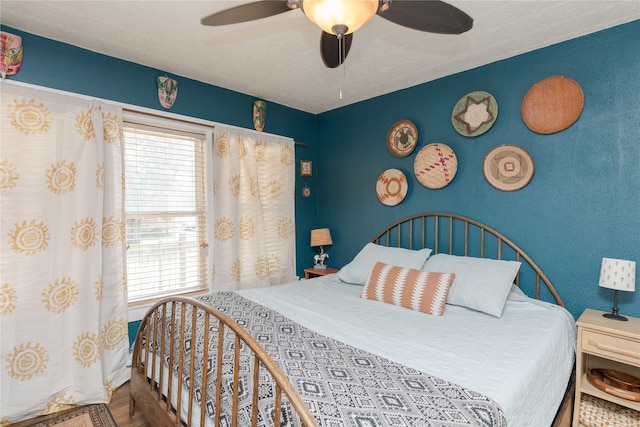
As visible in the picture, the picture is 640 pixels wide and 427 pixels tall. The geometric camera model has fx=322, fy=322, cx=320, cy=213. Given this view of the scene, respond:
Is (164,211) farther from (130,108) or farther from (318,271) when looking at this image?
(318,271)

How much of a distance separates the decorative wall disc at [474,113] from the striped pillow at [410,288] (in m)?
1.25

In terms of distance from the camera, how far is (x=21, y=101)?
6.70 feet

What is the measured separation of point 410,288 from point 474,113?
5.09 ft

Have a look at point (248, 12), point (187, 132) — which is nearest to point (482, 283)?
point (248, 12)

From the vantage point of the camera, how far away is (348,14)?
3.84ft

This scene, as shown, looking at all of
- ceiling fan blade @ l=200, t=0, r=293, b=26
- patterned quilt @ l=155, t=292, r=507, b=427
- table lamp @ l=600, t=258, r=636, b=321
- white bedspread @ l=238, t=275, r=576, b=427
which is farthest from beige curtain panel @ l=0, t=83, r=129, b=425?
table lamp @ l=600, t=258, r=636, b=321

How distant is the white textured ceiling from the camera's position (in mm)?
1882

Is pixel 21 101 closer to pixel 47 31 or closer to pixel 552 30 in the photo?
pixel 47 31

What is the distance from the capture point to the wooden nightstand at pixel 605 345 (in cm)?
171

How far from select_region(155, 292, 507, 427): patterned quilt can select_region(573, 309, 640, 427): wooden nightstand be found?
1128 millimetres

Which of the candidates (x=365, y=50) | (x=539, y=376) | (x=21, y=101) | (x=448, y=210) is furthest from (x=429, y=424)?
(x=21, y=101)

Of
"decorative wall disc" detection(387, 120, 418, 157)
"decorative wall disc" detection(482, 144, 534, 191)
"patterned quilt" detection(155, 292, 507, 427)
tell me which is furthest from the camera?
"decorative wall disc" detection(387, 120, 418, 157)

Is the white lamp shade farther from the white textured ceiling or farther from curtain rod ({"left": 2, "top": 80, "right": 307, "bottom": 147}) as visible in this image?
curtain rod ({"left": 2, "top": 80, "right": 307, "bottom": 147})

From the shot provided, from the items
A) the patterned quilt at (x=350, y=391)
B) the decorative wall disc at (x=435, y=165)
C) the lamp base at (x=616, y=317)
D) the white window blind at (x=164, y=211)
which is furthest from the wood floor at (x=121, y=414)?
the lamp base at (x=616, y=317)
